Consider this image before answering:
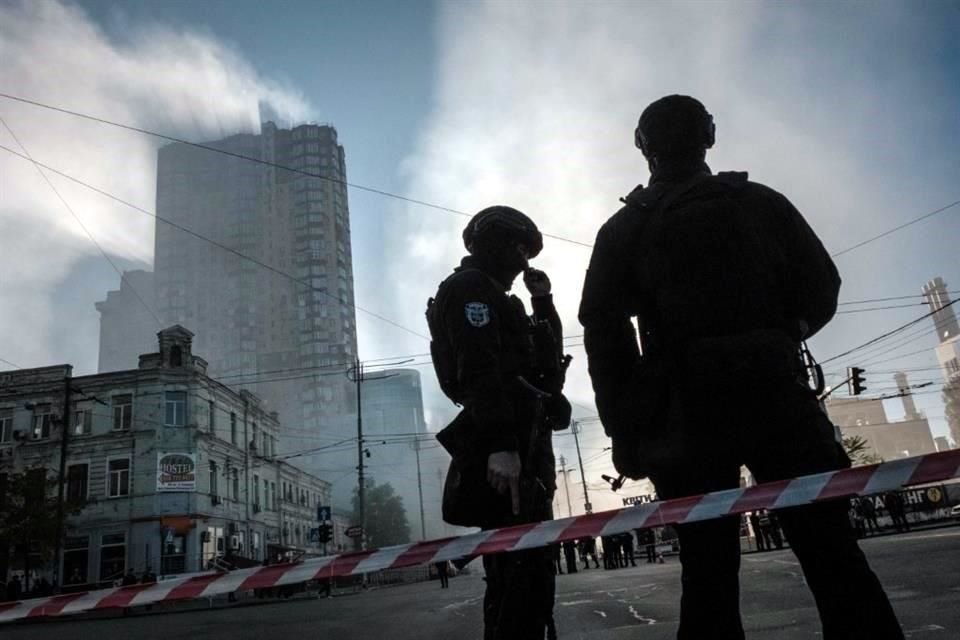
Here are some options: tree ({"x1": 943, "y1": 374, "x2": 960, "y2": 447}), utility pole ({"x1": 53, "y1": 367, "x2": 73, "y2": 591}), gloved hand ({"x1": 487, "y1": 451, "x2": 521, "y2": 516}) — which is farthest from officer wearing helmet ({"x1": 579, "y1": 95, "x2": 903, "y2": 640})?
tree ({"x1": 943, "y1": 374, "x2": 960, "y2": 447})

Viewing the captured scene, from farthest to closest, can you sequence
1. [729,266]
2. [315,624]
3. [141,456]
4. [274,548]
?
[274,548]
[141,456]
[315,624]
[729,266]

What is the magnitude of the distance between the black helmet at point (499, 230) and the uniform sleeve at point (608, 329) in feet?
2.48

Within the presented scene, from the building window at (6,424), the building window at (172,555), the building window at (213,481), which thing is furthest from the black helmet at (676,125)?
the building window at (6,424)

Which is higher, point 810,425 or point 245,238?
point 245,238

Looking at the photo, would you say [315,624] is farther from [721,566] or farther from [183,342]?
[183,342]

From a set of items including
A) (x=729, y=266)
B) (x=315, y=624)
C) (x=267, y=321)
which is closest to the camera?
(x=729, y=266)

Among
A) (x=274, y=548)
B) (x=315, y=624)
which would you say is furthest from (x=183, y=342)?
(x=315, y=624)

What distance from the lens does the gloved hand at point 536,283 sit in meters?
3.02

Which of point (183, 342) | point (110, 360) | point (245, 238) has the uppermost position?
point (245, 238)

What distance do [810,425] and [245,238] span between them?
455 ft

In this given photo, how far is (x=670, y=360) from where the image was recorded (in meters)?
2.10

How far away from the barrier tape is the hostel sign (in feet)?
119

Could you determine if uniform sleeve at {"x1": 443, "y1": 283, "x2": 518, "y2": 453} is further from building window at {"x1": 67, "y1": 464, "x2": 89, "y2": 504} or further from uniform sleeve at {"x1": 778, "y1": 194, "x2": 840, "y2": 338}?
building window at {"x1": 67, "y1": 464, "x2": 89, "y2": 504}

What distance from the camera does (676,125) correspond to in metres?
2.40
